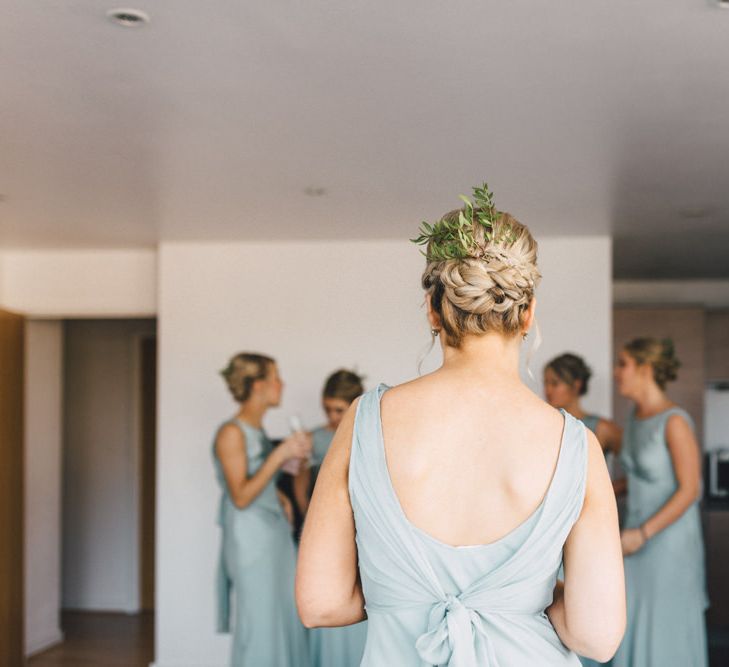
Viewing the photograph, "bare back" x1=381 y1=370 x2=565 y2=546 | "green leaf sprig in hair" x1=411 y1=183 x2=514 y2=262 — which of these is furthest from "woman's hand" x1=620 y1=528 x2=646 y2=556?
"green leaf sprig in hair" x1=411 y1=183 x2=514 y2=262

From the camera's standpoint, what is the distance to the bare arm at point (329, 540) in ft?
5.23

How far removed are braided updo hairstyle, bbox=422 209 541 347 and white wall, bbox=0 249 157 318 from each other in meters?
4.11

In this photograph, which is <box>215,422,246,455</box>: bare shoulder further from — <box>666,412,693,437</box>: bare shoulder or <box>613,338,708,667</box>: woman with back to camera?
<box>666,412,693,437</box>: bare shoulder

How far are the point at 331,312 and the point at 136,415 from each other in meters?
2.26

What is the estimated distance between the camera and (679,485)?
3871mm

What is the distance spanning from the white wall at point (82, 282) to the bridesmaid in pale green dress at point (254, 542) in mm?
1712

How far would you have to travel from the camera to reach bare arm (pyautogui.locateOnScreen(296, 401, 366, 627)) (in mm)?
1593

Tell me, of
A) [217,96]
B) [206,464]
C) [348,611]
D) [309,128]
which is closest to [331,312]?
[206,464]

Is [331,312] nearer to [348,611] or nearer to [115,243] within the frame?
[115,243]

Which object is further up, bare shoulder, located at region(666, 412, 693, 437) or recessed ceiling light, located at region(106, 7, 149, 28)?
recessed ceiling light, located at region(106, 7, 149, 28)

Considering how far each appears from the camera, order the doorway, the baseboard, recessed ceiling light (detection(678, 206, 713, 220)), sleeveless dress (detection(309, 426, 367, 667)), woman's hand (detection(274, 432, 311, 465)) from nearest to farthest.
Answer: woman's hand (detection(274, 432, 311, 465)) < sleeveless dress (detection(309, 426, 367, 667)) < recessed ceiling light (detection(678, 206, 713, 220)) < the baseboard < the doorway

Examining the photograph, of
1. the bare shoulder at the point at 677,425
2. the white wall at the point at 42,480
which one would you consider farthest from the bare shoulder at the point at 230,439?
the white wall at the point at 42,480

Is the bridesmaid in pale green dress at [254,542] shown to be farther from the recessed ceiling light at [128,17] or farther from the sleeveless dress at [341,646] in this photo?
the recessed ceiling light at [128,17]

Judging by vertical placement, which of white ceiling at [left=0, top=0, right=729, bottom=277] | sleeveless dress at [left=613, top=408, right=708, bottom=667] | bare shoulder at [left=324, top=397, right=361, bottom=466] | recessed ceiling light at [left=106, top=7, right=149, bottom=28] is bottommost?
sleeveless dress at [left=613, top=408, right=708, bottom=667]
